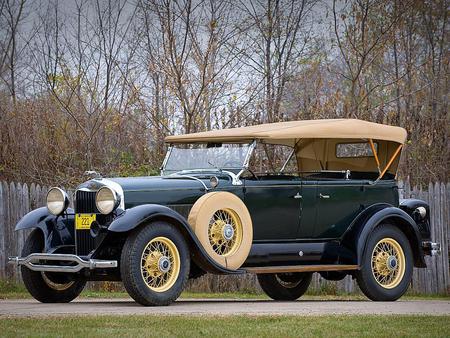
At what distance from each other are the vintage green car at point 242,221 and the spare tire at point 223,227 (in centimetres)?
1

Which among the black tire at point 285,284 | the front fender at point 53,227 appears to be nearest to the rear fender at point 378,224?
the black tire at point 285,284

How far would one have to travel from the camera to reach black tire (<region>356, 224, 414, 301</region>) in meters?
12.3

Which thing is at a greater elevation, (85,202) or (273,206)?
(85,202)

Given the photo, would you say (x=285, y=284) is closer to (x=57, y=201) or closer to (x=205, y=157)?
(x=205, y=157)

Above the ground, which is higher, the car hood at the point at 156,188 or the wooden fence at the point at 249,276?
the car hood at the point at 156,188

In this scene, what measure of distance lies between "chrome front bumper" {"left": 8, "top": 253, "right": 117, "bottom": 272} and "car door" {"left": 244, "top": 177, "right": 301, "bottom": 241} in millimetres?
2104

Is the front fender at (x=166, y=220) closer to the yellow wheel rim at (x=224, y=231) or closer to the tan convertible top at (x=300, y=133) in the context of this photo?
the yellow wheel rim at (x=224, y=231)

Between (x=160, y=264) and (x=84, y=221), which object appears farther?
(x=84, y=221)

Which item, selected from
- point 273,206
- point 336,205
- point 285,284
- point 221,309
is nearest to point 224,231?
point 273,206

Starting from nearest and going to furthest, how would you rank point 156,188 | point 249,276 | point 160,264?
point 160,264
point 156,188
point 249,276

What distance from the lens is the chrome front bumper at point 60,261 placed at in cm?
1029

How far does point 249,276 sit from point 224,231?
15.1 feet

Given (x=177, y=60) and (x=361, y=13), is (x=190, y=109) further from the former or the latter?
(x=361, y=13)

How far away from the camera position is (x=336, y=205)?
12547 millimetres
